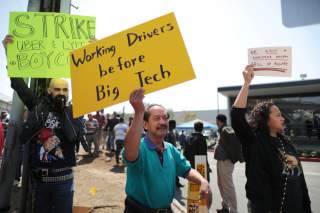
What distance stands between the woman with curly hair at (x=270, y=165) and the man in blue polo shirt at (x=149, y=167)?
0.63 m

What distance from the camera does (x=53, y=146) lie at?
9.49 ft

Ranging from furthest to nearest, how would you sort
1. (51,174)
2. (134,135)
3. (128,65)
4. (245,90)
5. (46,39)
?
1. (46,39)
2. (245,90)
3. (51,174)
4. (128,65)
5. (134,135)

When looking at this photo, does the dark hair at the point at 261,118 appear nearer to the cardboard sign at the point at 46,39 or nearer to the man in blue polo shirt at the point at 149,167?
the man in blue polo shirt at the point at 149,167

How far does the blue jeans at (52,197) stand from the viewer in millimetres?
2863

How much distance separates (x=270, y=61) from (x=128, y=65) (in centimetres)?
163

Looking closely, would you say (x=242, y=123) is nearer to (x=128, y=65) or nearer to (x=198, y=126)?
(x=128, y=65)

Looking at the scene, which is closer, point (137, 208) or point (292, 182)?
point (137, 208)

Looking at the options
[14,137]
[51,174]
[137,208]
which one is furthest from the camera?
[14,137]

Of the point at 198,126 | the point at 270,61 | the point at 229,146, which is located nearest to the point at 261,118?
the point at 270,61

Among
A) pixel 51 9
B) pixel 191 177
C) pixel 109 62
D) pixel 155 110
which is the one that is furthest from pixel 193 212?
pixel 51 9

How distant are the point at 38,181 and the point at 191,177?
1.39 metres

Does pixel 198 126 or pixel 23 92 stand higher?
pixel 23 92

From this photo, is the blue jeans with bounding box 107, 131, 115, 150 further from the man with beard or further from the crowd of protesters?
the man with beard

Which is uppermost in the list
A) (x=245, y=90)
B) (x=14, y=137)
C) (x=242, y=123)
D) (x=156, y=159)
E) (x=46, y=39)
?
(x=46, y=39)
